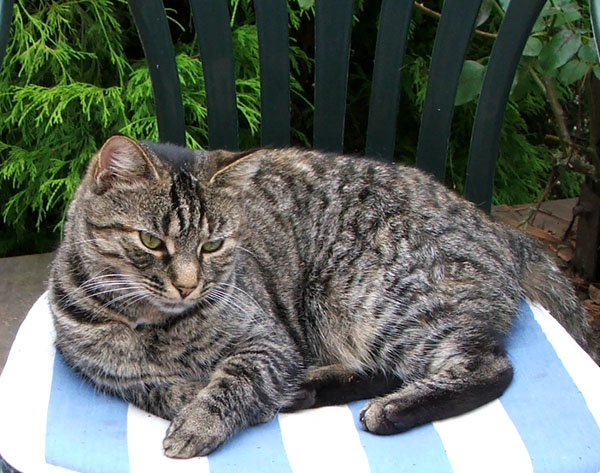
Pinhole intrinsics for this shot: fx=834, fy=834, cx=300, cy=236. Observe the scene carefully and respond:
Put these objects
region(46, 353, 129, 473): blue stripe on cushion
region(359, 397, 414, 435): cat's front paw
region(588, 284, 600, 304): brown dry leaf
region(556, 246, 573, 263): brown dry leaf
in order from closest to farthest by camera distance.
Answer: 1. region(46, 353, 129, 473): blue stripe on cushion
2. region(359, 397, 414, 435): cat's front paw
3. region(588, 284, 600, 304): brown dry leaf
4. region(556, 246, 573, 263): brown dry leaf

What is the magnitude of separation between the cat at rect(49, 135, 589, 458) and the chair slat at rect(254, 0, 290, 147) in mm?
143

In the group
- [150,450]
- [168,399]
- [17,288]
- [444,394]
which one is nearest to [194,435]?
[150,450]

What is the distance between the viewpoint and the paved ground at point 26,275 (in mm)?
3080

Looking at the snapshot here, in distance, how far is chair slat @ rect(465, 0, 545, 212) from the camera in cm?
213

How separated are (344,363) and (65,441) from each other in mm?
700

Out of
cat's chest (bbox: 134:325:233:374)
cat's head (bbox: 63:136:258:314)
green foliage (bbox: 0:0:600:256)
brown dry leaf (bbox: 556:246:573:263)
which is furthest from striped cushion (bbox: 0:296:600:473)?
brown dry leaf (bbox: 556:246:573:263)

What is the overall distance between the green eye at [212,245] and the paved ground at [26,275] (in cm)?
129

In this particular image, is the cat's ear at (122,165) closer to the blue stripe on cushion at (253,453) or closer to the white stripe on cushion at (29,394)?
the white stripe on cushion at (29,394)

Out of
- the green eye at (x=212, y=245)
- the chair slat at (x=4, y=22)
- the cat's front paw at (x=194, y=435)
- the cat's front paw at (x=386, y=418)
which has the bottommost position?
the cat's front paw at (x=194, y=435)

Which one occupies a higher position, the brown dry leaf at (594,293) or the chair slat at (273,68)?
the chair slat at (273,68)

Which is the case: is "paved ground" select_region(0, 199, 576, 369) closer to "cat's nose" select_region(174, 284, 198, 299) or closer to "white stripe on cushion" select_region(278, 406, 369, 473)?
"cat's nose" select_region(174, 284, 198, 299)

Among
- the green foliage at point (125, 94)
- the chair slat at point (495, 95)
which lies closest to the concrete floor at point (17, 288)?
the green foliage at point (125, 94)

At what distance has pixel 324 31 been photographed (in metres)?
2.21

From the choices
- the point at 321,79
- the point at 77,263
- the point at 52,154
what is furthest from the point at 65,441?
the point at 52,154
